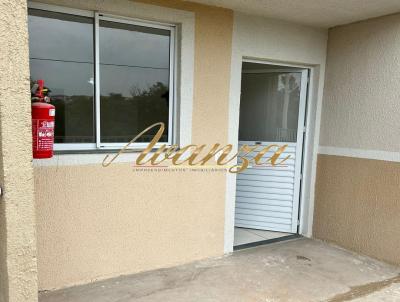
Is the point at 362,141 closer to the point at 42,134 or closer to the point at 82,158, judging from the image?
the point at 82,158

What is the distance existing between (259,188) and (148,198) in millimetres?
2247

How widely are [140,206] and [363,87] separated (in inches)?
130

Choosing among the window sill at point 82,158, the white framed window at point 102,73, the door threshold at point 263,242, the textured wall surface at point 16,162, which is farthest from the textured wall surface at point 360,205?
the textured wall surface at point 16,162

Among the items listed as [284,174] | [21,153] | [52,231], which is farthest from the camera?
[284,174]

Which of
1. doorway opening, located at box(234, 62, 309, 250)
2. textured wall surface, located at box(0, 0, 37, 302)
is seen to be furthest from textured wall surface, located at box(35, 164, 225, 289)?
textured wall surface, located at box(0, 0, 37, 302)

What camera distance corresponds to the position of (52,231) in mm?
3367

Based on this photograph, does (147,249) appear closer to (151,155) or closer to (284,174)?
(151,155)

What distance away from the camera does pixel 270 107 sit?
5.30 metres

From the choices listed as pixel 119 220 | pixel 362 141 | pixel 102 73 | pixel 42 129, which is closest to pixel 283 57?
pixel 362 141

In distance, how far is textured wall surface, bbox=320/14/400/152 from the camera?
13.6 feet

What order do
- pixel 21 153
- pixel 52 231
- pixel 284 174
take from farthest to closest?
pixel 284 174, pixel 52 231, pixel 21 153

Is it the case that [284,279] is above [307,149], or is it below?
below

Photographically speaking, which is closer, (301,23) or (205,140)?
(205,140)

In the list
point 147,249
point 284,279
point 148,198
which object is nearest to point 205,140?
point 148,198
